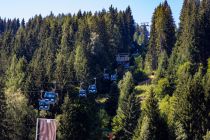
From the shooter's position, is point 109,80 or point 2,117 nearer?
point 2,117

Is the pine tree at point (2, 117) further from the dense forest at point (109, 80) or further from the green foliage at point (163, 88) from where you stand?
the green foliage at point (163, 88)

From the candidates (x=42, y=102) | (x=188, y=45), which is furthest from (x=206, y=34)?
(x=42, y=102)

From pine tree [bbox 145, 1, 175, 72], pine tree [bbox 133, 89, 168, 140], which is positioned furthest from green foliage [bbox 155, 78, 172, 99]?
pine tree [bbox 133, 89, 168, 140]

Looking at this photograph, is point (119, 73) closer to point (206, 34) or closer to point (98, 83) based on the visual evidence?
point (98, 83)

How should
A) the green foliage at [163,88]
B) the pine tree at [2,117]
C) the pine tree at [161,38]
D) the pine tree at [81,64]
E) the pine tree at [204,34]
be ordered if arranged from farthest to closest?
the pine tree at [161,38] → the pine tree at [81,64] → the pine tree at [204,34] → the green foliage at [163,88] → the pine tree at [2,117]

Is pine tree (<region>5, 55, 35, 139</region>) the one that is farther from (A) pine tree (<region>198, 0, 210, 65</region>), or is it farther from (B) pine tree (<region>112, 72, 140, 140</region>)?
(A) pine tree (<region>198, 0, 210, 65</region>)

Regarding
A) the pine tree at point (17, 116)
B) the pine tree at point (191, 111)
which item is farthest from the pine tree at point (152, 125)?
the pine tree at point (17, 116)

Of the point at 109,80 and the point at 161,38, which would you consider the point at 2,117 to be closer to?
the point at 109,80

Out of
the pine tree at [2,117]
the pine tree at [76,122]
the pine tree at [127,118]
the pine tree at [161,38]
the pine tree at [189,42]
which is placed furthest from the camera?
the pine tree at [161,38]

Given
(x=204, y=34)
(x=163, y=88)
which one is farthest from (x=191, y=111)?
(x=204, y=34)
